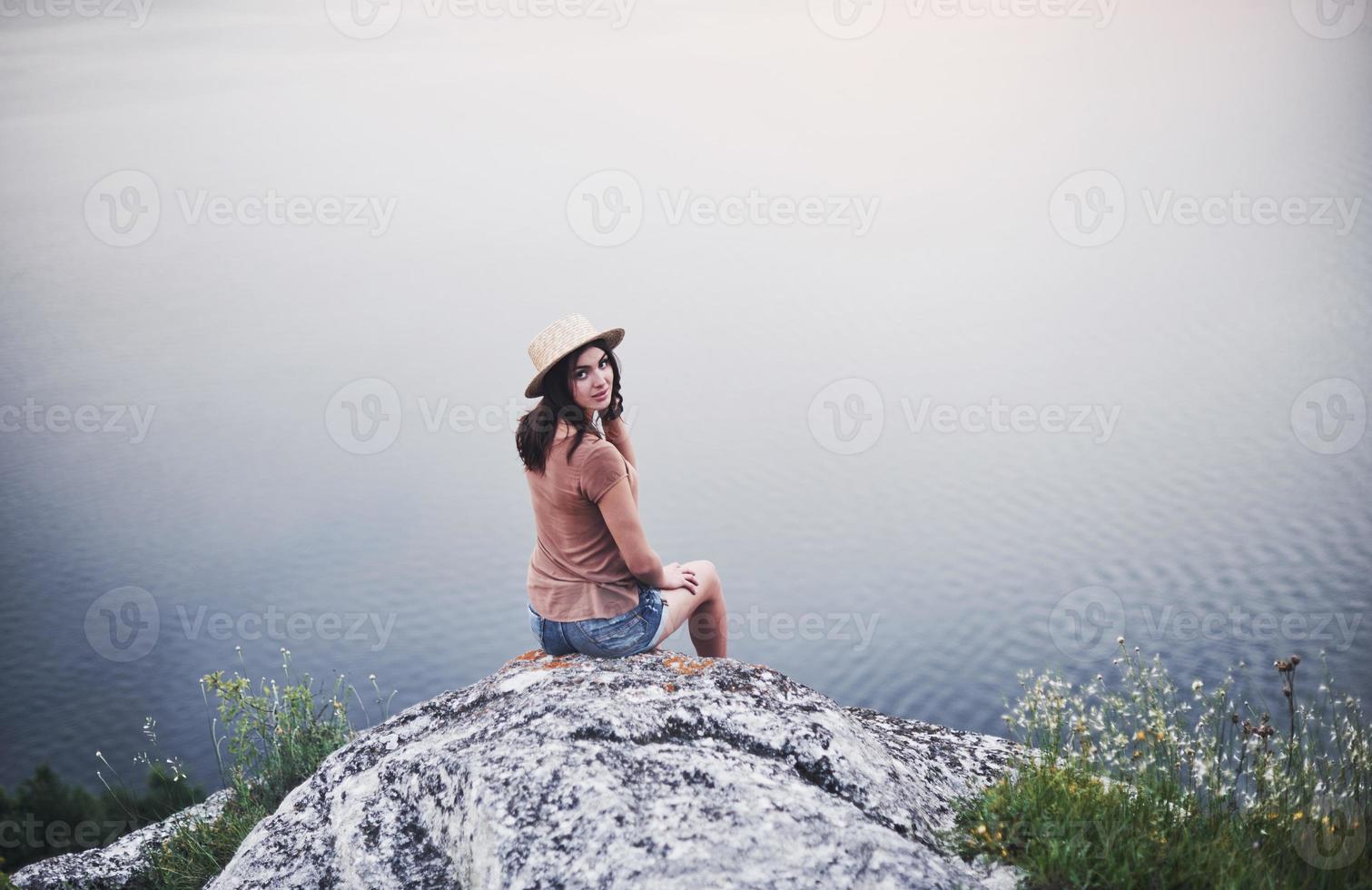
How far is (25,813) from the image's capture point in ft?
20.6

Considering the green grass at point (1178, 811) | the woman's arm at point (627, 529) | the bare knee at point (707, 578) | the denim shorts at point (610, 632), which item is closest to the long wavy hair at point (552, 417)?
the woman's arm at point (627, 529)

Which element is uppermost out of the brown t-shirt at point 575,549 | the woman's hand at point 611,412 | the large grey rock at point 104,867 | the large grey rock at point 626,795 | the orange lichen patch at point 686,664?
the woman's hand at point 611,412

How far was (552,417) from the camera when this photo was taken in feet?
12.3

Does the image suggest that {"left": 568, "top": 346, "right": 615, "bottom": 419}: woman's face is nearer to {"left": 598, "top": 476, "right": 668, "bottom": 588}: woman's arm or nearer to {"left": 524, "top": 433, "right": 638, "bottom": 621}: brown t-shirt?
{"left": 524, "top": 433, "right": 638, "bottom": 621}: brown t-shirt

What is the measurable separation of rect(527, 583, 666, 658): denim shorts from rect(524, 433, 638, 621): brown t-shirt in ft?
0.09

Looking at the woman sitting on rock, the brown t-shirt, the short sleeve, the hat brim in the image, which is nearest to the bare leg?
the woman sitting on rock

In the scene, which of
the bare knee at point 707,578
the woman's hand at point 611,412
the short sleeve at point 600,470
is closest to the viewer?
the short sleeve at point 600,470

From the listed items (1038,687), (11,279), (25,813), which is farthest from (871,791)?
(11,279)

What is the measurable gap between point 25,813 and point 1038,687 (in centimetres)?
642

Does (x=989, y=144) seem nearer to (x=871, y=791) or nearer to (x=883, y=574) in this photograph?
(x=883, y=574)

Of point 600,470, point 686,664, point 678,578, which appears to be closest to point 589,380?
point 600,470

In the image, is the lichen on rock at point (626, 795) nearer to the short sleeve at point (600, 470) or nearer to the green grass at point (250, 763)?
the short sleeve at point (600, 470)

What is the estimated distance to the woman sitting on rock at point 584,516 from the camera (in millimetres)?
3676

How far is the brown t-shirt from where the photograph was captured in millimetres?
3682
